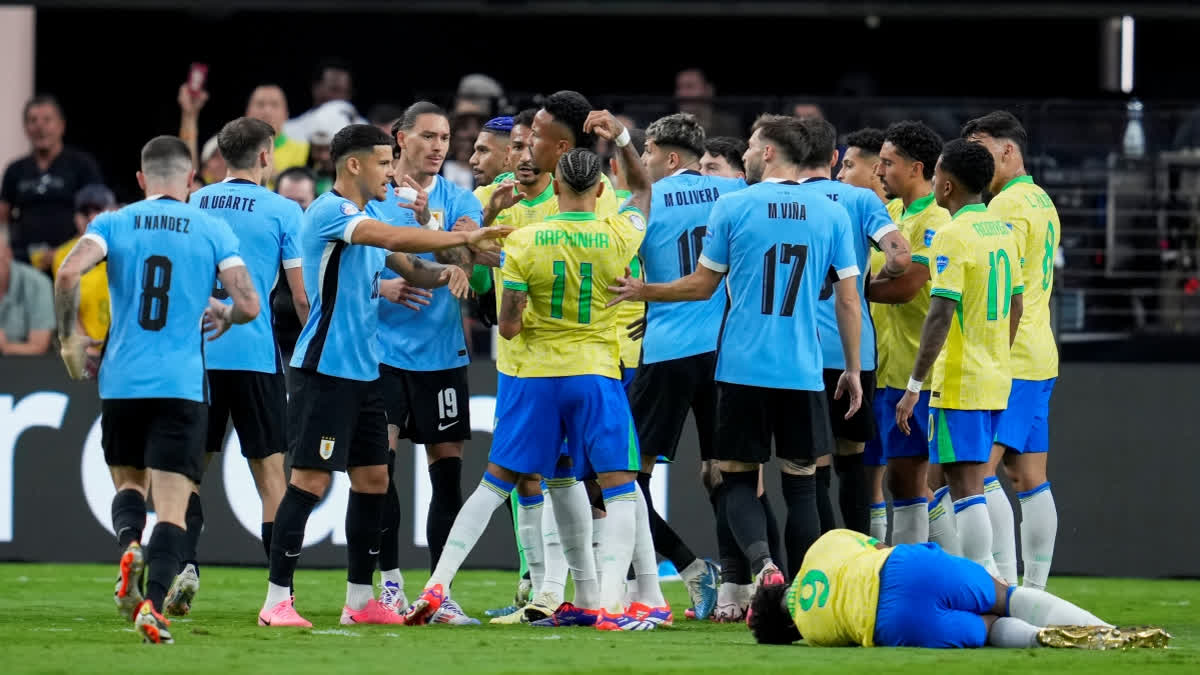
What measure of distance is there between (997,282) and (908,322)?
38.1 inches

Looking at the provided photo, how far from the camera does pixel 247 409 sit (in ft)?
→ 31.9

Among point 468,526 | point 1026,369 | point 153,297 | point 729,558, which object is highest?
point 153,297

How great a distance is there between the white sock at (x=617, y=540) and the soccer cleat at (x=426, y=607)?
30.0 inches

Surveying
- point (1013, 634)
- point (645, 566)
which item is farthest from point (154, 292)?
point (1013, 634)

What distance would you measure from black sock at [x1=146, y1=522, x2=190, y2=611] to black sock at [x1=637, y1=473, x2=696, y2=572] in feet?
9.02

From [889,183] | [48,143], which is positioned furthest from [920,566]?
[48,143]

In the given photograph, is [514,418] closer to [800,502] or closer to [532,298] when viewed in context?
[532,298]

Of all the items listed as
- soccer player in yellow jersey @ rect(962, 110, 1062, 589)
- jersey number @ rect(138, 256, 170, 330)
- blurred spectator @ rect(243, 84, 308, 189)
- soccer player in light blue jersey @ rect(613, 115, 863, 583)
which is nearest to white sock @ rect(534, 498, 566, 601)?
soccer player in light blue jersey @ rect(613, 115, 863, 583)

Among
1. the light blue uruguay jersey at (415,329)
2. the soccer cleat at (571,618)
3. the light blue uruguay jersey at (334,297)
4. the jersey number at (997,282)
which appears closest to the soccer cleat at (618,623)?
the soccer cleat at (571,618)

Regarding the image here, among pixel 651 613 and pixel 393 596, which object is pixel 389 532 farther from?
pixel 651 613

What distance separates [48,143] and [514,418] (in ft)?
25.4

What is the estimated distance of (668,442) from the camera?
31.4 ft

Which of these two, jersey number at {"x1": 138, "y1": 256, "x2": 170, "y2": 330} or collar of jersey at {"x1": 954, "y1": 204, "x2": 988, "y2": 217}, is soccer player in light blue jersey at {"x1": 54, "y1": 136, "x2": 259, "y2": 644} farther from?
collar of jersey at {"x1": 954, "y1": 204, "x2": 988, "y2": 217}

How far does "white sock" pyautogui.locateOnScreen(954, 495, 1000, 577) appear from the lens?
8836 mm
